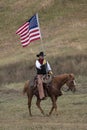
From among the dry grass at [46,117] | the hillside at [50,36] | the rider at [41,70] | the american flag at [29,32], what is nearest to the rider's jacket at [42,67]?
the rider at [41,70]

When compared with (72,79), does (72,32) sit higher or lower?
lower

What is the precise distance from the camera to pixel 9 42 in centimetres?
5303

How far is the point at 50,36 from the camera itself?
5134cm

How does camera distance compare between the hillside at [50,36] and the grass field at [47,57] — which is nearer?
the grass field at [47,57]

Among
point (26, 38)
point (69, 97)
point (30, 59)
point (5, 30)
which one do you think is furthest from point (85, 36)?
point (26, 38)

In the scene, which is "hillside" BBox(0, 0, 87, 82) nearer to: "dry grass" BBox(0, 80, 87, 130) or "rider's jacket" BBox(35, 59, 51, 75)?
"dry grass" BBox(0, 80, 87, 130)

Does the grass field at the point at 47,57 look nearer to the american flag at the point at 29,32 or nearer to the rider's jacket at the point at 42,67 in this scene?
the rider's jacket at the point at 42,67

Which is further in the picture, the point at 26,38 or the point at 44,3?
the point at 44,3

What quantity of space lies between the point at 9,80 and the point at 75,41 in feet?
27.2

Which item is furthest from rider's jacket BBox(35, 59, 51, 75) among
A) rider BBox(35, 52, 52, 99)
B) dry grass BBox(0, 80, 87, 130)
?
dry grass BBox(0, 80, 87, 130)

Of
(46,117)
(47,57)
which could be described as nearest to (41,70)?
(46,117)

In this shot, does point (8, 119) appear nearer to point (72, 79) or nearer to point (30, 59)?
point (72, 79)

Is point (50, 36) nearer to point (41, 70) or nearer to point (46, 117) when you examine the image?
point (41, 70)

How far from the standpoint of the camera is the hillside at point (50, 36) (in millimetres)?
42156
